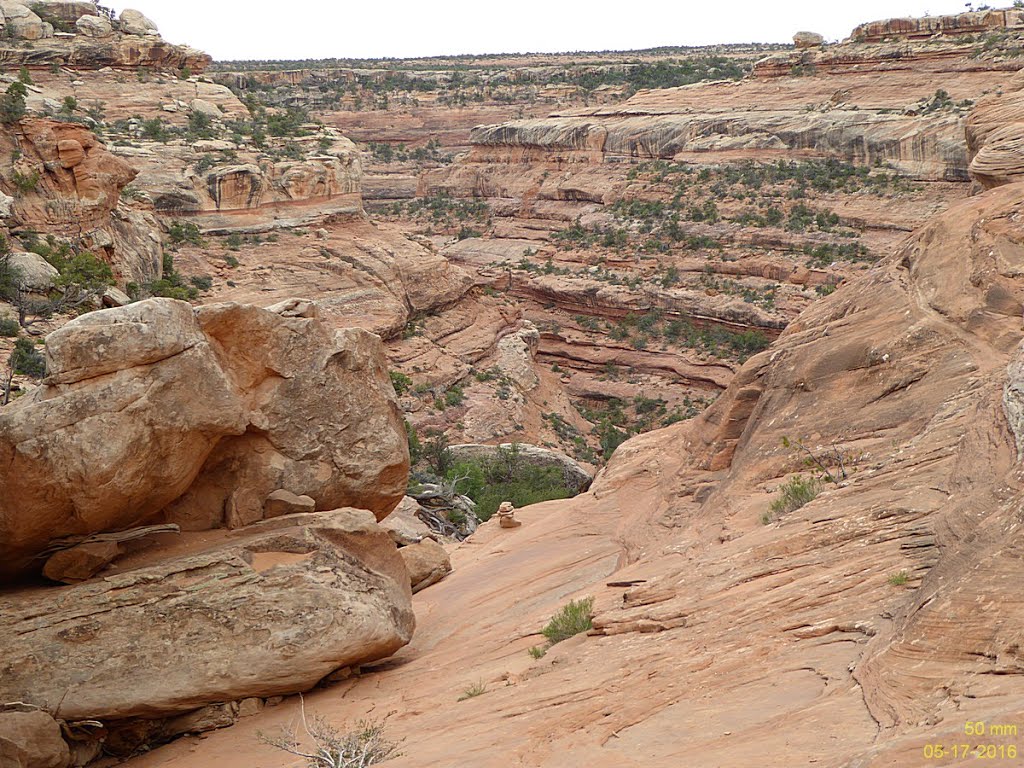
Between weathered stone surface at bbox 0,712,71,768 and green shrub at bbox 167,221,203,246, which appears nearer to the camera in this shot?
weathered stone surface at bbox 0,712,71,768

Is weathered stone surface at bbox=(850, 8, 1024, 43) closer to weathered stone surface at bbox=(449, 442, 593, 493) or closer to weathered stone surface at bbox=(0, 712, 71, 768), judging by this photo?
weathered stone surface at bbox=(449, 442, 593, 493)

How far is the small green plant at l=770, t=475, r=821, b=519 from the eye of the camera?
10977 millimetres

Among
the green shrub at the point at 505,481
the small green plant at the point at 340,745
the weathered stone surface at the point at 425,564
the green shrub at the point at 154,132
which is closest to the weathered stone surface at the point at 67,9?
the green shrub at the point at 154,132

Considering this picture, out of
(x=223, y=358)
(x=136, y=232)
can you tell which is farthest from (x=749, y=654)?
(x=136, y=232)

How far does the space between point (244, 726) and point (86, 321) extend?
5.01 metres

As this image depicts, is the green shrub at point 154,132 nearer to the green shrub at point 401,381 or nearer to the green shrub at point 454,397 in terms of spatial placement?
the green shrub at point 401,381

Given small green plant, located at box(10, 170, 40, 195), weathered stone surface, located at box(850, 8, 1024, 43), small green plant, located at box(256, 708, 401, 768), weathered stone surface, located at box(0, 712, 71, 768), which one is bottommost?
weathered stone surface, located at box(0, 712, 71, 768)

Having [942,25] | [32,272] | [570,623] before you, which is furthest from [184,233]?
[942,25]

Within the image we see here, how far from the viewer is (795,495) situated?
36.5 feet

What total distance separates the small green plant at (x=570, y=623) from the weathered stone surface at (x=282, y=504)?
406cm

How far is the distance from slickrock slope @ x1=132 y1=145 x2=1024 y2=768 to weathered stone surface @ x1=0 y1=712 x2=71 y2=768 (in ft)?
3.49

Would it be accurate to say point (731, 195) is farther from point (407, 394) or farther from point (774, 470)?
point (774, 470)

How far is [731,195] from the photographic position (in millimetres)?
60844
